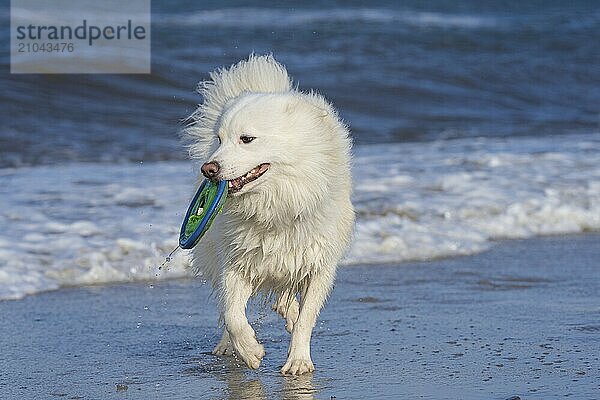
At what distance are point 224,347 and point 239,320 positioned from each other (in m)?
0.63

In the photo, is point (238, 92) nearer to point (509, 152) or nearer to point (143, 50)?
point (509, 152)

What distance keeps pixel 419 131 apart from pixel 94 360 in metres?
10.1

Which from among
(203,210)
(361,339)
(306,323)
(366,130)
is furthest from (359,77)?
(203,210)

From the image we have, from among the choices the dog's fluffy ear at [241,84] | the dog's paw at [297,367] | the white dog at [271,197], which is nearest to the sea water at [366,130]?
the dog's fluffy ear at [241,84]

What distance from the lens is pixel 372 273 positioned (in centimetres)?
805

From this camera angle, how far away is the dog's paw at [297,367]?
5441 millimetres

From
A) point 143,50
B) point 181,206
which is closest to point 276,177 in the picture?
point 181,206

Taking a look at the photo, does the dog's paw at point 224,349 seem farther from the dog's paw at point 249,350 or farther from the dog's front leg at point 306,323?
the dog's paw at point 249,350

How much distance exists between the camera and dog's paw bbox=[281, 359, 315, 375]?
5.44 meters

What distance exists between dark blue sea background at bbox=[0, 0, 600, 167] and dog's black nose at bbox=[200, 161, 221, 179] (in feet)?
25.1

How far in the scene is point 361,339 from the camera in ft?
20.2

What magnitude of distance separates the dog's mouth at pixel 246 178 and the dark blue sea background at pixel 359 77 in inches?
297

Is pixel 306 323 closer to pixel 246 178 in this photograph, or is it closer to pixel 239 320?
pixel 239 320

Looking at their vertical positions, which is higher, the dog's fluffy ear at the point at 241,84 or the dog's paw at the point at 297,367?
the dog's fluffy ear at the point at 241,84
